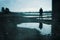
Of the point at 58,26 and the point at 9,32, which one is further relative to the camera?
the point at 9,32

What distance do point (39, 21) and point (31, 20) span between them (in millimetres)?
299

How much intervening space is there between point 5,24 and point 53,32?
6.08 feet

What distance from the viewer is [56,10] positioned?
16.8 feet

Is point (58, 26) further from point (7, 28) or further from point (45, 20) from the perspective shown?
point (7, 28)

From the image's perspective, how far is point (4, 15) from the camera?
605 cm

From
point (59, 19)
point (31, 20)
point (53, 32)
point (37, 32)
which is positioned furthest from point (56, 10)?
point (37, 32)

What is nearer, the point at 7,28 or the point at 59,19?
the point at 59,19

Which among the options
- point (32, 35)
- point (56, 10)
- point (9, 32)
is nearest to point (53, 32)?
point (56, 10)

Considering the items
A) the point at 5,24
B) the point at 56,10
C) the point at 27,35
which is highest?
the point at 56,10

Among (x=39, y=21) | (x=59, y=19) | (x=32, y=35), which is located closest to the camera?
(x=59, y=19)

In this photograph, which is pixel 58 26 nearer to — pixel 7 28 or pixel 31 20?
pixel 31 20

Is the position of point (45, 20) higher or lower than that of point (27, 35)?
higher

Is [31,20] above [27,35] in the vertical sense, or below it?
above

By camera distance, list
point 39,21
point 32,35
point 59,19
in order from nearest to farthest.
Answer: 1. point 59,19
2. point 39,21
3. point 32,35
